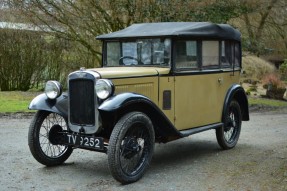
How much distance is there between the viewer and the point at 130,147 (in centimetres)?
564

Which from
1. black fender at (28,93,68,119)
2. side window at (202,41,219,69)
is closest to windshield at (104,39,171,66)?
side window at (202,41,219,69)

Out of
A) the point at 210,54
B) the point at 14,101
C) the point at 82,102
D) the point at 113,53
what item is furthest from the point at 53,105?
the point at 14,101

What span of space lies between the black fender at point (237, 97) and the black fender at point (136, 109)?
1.45 m

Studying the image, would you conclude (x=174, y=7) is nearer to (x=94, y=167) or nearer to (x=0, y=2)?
(x=0, y=2)

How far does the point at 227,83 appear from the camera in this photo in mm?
7656

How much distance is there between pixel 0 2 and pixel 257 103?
886cm

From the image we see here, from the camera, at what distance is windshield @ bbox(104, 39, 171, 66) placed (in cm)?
664

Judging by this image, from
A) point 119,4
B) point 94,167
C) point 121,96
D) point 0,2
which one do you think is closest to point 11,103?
point 0,2

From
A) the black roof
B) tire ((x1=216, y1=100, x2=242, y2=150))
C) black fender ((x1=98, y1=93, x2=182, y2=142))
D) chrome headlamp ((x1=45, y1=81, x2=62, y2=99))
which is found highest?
the black roof

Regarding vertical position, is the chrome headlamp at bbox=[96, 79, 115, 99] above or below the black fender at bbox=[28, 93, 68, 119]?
above

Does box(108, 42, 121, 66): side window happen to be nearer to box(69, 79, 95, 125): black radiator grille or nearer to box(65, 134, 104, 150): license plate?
box(69, 79, 95, 125): black radiator grille

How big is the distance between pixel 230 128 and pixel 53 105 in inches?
130

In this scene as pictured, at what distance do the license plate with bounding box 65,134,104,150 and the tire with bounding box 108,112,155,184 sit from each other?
24 centimetres

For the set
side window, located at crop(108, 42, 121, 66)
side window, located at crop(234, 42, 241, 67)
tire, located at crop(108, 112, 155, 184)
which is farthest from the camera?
side window, located at crop(234, 42, 241, 67)
